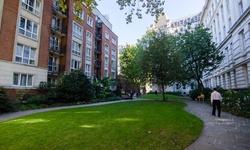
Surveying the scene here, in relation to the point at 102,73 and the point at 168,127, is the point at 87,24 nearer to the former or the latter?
the point at 102,73

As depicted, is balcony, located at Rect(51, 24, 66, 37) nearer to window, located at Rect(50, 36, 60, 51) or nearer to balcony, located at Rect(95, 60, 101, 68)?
window, located at Rect(50, 36, 60, 51)

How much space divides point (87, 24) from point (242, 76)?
2680 centimetres

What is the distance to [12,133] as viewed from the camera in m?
5.90

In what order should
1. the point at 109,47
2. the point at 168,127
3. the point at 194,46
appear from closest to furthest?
the point at 168,127, the point at 194,46, the point at 109,47

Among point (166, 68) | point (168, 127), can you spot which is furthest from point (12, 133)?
point (166, 68)

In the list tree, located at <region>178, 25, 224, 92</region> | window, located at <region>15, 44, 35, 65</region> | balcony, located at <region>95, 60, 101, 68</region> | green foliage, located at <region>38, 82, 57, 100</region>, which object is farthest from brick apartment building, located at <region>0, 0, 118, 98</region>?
tree, located at <region>178, 25, 224, 92</region>

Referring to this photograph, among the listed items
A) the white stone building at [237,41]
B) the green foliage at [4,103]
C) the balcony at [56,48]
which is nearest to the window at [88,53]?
the balcony at [56,48]

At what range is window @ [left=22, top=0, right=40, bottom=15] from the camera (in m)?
17.8

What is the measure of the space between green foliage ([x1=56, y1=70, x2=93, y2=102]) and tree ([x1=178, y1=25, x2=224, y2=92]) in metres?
15.3

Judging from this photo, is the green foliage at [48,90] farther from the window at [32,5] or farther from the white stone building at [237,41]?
the white stone building at [237,41]

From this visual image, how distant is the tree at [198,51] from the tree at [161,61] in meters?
3.74

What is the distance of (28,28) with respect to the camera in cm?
1805

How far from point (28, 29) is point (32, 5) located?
11.2ft

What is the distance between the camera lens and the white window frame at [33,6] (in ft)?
58.4
